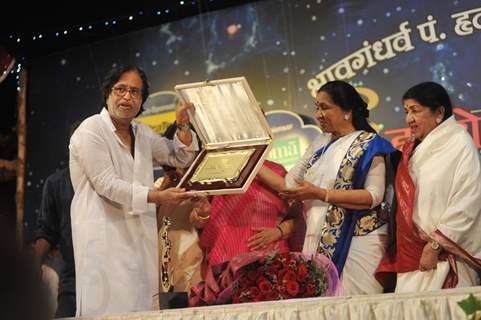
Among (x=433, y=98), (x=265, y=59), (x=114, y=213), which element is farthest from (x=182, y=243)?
(x=265, y=59)

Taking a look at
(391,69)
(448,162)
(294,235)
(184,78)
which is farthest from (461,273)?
(184,78)

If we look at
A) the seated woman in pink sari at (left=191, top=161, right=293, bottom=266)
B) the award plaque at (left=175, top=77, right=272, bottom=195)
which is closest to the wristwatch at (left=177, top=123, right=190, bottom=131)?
the award plaque at (left=175, top=77, right=272, bottom=195)

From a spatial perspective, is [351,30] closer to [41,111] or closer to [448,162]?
[448,162]

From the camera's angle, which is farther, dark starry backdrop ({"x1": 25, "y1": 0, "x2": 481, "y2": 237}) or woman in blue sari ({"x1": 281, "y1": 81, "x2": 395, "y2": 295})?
dark starry backdrop ({"x1": 25, "y1": 0, "x2": 481, "y2": 237})

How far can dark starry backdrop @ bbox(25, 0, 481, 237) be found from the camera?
3.90 m

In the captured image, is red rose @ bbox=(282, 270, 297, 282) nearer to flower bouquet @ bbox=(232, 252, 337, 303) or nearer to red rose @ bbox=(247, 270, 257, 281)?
flower bouquet @ bbox=(232, 252, 337, 303)

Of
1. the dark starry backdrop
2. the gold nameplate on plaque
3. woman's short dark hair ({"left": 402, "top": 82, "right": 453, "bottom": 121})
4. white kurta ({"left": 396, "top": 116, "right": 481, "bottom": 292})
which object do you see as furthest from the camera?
the dark starry backdrop

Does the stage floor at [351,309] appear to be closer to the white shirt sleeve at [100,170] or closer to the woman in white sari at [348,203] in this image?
the white shirt sleeve at [100,170]

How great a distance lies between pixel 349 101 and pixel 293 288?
3.62 feet

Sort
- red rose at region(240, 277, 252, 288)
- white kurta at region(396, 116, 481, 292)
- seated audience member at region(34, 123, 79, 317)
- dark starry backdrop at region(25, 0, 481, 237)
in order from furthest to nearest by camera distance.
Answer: dark starry backdrop at region(25, 0, 481, 237) → seated audience member at region(34, 123, 79, 317) → white kurta at region(396, 116, 481, 292) → red rose at region(240, 277, 252, 288)

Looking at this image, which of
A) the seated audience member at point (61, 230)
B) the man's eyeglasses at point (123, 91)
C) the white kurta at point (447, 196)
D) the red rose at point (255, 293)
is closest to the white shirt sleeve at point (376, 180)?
the white kurta at point (447, 196)

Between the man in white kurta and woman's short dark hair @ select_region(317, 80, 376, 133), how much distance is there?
0.84 meters

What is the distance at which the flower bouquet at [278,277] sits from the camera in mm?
2410

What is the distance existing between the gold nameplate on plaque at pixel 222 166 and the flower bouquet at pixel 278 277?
1.47 feet
